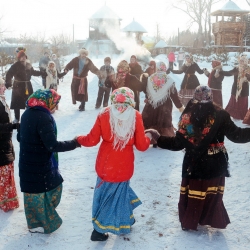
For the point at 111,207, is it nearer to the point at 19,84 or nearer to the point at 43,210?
the point at 43,210

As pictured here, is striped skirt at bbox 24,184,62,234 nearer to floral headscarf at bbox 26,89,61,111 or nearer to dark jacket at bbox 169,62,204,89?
floral headscarf at bbox 26,89,61,111

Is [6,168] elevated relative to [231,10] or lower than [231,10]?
lower

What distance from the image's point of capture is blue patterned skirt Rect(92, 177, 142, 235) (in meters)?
3.13

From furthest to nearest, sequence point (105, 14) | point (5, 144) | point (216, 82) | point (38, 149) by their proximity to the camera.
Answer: point (105, 14), point (216, 82), point (5, 144), point (38, 149)

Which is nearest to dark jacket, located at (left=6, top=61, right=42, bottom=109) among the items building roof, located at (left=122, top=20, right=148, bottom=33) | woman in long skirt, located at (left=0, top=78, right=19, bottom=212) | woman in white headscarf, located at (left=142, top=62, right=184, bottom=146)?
woman in white headscarf, located at (left=142, top=62, right=184, bottom=146)

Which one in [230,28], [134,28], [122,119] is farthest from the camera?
[134,28]

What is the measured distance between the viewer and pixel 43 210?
10.6ft

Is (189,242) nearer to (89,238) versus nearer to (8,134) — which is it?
(89,238)

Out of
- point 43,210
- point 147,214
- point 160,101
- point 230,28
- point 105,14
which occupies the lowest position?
point 147,214

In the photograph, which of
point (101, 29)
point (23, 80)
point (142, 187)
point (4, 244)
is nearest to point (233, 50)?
point (101, 29)

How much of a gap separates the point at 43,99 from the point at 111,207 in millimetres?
1177

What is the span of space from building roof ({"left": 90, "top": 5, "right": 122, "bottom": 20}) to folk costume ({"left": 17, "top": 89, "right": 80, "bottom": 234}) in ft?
126

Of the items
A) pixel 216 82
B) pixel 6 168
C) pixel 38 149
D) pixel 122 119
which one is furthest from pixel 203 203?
pixel 216 82

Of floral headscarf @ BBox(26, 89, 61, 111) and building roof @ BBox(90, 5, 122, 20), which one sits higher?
building roof @ BBox(90, 5, 122, 20)
